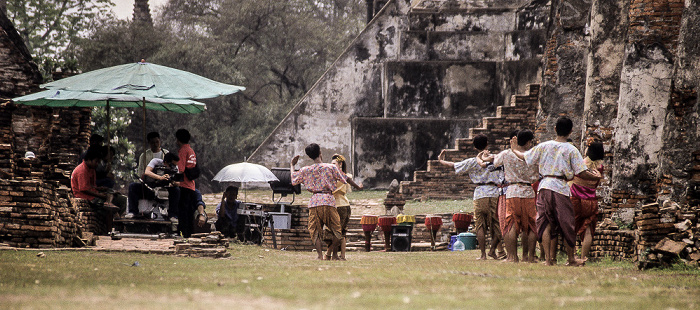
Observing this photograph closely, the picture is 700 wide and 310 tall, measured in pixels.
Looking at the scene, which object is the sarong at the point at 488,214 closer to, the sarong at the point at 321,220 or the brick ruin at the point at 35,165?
the sarong at the point at 321,220

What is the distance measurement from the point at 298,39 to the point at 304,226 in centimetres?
2170

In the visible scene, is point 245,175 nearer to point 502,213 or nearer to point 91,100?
point 91,100

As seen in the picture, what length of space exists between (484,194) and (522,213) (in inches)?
47.2

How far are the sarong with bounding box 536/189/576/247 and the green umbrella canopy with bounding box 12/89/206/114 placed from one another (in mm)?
5619

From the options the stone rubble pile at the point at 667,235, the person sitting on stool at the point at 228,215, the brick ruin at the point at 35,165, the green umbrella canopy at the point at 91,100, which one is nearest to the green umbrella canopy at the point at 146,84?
the green umbrella canopy at the point at 91,100

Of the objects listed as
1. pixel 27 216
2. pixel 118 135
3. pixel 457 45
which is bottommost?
pixel 27 216

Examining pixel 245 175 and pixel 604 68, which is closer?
pixel 604 68

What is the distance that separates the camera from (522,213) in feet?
33.2

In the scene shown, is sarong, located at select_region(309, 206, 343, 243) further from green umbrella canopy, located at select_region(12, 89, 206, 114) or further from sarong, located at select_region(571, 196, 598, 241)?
green umbrella canopy, located at select_region(12, 89, 206, 114)

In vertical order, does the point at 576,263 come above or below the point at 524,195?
below

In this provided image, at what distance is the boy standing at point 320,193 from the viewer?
414 inches

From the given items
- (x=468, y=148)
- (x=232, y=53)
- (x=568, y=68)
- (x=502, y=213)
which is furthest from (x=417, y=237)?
(x=232, y=53)

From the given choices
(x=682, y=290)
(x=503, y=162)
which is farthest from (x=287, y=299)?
(x=503, y=162)

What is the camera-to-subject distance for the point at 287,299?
215 inches
